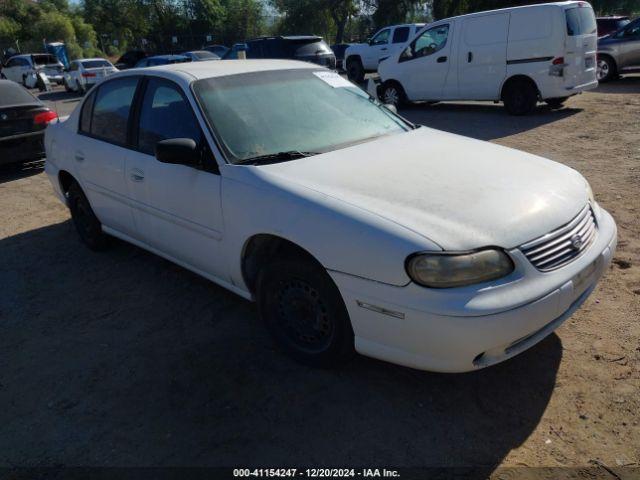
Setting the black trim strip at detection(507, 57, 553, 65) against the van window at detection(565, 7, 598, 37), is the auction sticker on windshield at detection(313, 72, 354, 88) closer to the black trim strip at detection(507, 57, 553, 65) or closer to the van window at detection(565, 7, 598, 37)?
the black trim strip at detection(507, 57, 553, 65)

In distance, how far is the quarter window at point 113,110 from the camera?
414cm

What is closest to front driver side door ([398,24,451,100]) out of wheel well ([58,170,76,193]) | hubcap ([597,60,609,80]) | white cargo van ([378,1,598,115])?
white cargo van ([378,1,598,115])

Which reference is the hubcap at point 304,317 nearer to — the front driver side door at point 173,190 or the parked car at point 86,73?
the front driver side door at point 173,190

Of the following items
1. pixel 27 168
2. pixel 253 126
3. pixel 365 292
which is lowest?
pixel 27 168

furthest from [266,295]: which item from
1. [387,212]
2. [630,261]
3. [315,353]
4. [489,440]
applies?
[630,261]

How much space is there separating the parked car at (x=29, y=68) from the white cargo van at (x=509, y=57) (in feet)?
74.6

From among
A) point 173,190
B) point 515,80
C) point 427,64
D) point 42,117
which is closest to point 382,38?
point 427,64

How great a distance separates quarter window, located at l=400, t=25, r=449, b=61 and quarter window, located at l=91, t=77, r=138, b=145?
834 centimetres

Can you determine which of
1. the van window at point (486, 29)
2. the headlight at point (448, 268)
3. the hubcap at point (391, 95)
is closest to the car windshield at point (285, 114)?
the headlight at point (448, 268)

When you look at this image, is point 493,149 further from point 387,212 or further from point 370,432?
point 370,432

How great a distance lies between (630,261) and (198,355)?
129 inches

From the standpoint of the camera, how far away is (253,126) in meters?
3.40

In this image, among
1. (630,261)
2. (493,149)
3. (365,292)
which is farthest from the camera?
(630,261)

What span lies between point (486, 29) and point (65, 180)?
842cm
